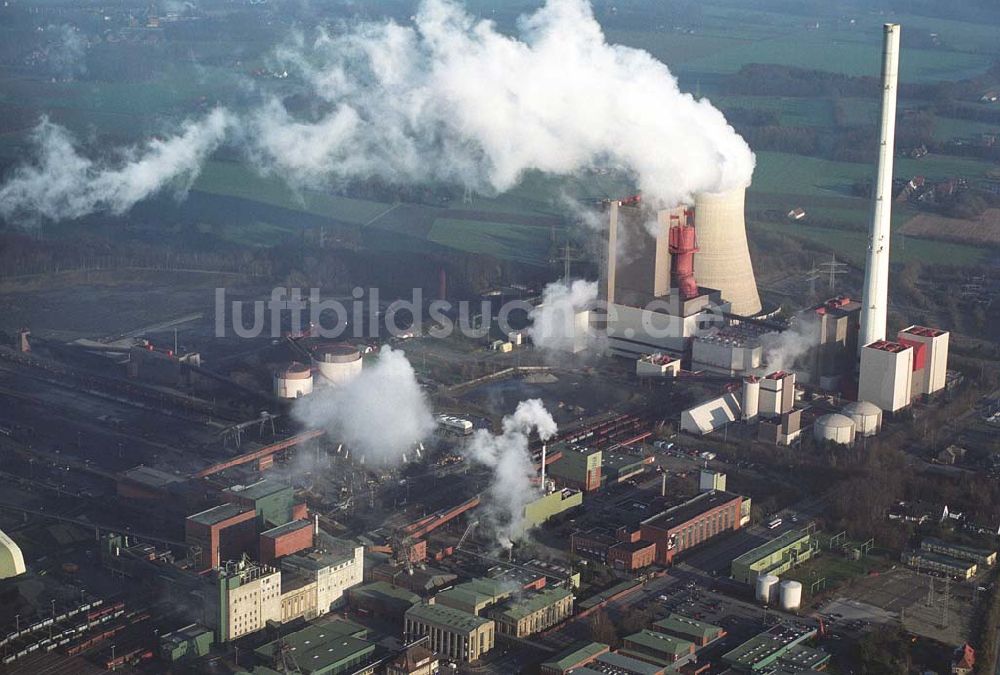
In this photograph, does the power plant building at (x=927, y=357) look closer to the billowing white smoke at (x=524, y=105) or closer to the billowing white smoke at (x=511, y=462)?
the billowing white smoke at (x=524, y=105)

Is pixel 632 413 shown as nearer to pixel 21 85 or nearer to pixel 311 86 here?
pixel 311 86

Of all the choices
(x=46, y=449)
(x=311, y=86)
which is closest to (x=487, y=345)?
(x=46, y=449)

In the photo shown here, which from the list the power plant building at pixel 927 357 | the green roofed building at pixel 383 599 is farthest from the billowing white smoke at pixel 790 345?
the green roofed building at pixel 383 599

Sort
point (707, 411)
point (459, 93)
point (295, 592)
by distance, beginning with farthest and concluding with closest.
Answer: point (459, 93) → point (707, 411) → point (295, 592)

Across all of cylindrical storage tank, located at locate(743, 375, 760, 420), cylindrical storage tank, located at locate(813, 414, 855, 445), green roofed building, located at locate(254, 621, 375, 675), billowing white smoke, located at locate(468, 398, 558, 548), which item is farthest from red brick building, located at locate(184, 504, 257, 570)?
cylindrical storage tank, located at locate(813, 414, 855, 445)

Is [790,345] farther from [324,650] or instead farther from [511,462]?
[324,650]

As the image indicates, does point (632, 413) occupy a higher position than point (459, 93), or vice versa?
point (459, 93)

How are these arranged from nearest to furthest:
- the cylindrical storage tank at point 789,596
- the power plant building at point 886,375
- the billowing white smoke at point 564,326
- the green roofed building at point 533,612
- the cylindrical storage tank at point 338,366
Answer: the green roofed building at point 533,612, the cylindrical storage tank at point 789,596, the power plant building at point 886,375, the cylindrical storage tank at point 338,366, the billowing white smoke at point 564,326
